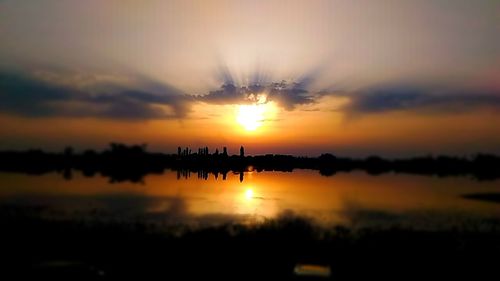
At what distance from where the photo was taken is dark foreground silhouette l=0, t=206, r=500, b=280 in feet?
83.3

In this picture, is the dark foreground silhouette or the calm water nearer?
the dark foreground silhouette

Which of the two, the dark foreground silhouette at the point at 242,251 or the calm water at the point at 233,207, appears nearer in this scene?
the dark foreground silhouette at the point at 242,251

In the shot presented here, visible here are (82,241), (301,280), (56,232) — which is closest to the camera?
(301,280)

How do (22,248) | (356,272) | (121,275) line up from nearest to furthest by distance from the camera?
(121,275)
(356,272)
(22,248)

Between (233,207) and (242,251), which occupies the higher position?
(233,207)

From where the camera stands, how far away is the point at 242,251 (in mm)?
29312

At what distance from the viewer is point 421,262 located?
28203mm

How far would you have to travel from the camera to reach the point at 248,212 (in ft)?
173

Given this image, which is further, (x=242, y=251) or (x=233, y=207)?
(x=233, y=207)

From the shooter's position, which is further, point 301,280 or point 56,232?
point 56,232

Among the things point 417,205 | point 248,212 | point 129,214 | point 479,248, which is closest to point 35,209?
point 129,214

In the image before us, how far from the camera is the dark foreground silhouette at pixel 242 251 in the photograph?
25391mm

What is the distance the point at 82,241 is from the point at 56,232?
3.18 meters

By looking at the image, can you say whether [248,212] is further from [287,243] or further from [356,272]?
[356,272]
